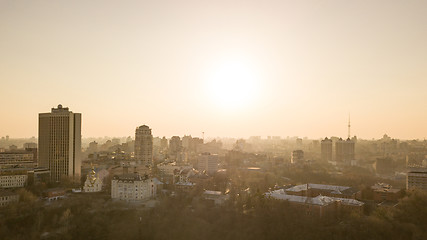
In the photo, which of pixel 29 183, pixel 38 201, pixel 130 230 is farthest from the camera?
pixel 29 183

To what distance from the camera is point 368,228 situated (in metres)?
15.2

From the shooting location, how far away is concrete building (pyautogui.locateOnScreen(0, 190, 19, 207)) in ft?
53.4

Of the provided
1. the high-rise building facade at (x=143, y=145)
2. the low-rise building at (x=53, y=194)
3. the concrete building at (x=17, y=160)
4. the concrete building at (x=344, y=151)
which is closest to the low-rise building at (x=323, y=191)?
the low-rise building at (x=53, y=194)

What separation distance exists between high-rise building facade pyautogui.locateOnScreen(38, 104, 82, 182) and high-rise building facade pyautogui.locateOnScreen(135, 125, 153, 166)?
8304 mm

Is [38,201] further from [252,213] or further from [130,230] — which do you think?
[252,213]

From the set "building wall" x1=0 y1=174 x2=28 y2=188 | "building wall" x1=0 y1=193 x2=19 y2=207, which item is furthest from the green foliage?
"building wall" x1=0 y1=174 x2=28 y2=188

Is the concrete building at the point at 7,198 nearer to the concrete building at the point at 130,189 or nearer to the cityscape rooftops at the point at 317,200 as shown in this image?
the concrete building at the point at 130,189

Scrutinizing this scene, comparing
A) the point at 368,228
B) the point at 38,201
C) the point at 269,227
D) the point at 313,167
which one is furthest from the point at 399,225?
the point at 313,167

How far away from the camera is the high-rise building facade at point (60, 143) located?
74.8 feet

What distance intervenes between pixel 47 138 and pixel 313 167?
2566 cm

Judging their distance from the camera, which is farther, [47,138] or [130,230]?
[47,138]

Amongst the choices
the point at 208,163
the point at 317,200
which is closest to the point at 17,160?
the point at 208,163

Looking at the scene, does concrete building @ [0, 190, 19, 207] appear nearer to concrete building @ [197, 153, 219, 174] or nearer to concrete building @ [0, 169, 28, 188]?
concrete building @ [0, 169, 28, 188]

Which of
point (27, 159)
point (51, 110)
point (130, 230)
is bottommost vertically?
point (130, 230)
